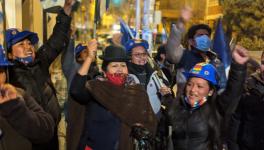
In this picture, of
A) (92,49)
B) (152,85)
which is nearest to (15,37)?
(92,49)

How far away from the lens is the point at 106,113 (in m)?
3.76

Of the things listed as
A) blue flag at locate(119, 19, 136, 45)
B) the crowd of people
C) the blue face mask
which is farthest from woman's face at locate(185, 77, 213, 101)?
blue flag at locate(119, 19, 136, 45)

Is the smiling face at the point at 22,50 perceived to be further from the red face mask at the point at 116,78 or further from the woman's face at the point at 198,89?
the woman's face at the point at 198,89

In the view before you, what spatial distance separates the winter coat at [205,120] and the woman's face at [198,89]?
85 mm

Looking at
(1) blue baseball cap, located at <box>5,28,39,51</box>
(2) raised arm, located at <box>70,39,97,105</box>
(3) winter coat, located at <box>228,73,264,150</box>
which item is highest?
(1) blue baseball cap, located at <box>5,28,39,51</box>

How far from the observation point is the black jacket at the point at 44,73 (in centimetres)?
419

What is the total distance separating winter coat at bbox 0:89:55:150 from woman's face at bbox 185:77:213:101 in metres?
1.23

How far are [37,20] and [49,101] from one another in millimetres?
5266

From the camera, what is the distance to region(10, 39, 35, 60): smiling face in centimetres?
437

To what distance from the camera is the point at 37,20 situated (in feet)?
30.5

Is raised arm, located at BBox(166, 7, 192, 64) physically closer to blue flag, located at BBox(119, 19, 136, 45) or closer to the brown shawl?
the brown shawl

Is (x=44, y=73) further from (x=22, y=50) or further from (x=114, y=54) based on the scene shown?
(x=114, y=54)

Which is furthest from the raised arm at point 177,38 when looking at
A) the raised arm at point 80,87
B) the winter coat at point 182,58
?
the raised arm at point 80,87

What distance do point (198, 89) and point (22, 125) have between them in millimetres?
1549
